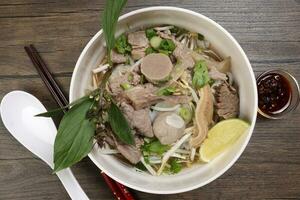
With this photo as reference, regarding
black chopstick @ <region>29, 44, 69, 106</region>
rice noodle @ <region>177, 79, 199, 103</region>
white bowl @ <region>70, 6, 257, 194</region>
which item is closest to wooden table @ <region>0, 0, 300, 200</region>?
black chopstick @ <region>29, 44, 69, 106</region>

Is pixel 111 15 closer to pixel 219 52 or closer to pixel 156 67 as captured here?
pixel 156 67

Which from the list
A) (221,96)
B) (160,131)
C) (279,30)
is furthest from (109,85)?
(279,30)

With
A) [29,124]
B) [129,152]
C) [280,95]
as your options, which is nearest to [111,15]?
[129,152]

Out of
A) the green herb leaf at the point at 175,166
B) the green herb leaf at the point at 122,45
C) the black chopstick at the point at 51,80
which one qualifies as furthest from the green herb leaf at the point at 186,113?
the black chopstick at the point at 51,80

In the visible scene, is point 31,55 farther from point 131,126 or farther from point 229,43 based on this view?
point 229,43

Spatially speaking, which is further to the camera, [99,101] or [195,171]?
[195,171]

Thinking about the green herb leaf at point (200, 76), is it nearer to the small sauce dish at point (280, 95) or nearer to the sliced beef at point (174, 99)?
the sliced beef at point (174, 99)

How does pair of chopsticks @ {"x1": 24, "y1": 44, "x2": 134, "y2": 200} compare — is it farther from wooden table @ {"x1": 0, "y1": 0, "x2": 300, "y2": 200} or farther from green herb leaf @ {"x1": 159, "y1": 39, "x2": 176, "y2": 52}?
green herb leaf @ {"x1": 159, "y1": 39, "x2": 176, "y2": 52}
